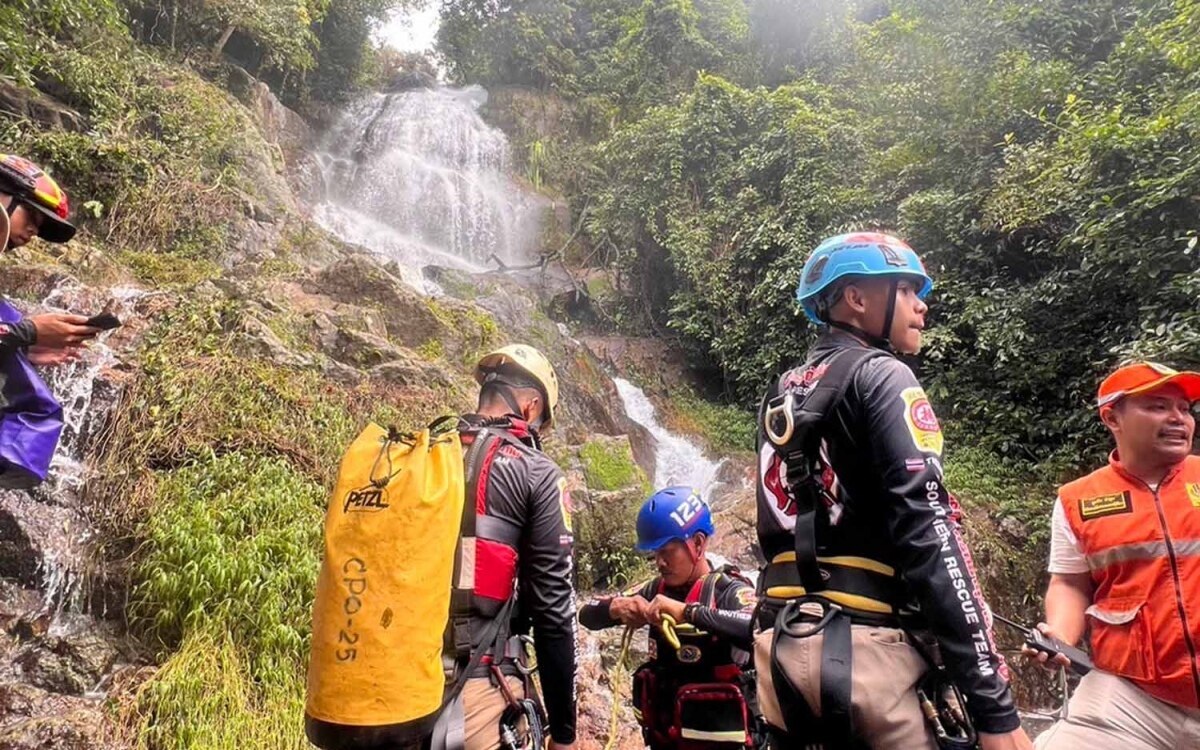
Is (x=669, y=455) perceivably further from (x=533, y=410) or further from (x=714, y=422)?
(x=533, y=410)

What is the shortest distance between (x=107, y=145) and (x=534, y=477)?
32.9 ft

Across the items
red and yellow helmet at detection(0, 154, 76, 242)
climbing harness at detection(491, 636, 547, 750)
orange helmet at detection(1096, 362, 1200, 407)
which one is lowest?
climbing harness at detection(491, 636, 547, 750)

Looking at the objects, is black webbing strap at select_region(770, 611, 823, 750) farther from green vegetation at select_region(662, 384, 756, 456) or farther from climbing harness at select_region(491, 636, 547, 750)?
green vegetation at select_region(662, 384, 756, 456)

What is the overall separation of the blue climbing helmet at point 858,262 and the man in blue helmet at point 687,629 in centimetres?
133

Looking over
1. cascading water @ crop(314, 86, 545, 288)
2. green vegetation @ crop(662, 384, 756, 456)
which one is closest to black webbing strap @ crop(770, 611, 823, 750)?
green vegetation @ crop(662, 384, 756, 456)

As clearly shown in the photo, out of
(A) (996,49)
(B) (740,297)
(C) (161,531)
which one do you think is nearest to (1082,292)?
(A) (996,49)

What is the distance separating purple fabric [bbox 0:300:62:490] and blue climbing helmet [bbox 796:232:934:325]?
280 centimetres

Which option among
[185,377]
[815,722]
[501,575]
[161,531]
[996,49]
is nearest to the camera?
[815,722]

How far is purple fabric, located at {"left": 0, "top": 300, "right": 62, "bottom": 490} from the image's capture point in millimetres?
2502

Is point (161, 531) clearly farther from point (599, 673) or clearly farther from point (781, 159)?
point (781, 159)

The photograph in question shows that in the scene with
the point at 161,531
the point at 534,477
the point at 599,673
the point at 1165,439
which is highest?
the point at 1165,439

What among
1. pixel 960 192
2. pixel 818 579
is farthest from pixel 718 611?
pixel 960 192

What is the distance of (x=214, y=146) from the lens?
1155cm

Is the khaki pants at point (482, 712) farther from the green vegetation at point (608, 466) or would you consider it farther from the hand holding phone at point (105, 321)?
the green vegetation at point (608, 466)
